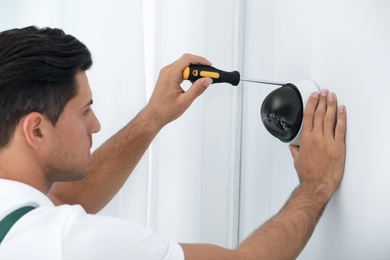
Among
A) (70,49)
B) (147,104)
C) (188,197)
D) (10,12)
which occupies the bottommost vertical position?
(188,197)

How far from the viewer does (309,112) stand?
78 cm

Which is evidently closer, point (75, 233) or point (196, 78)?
point (75, 233)

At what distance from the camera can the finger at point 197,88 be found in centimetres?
85

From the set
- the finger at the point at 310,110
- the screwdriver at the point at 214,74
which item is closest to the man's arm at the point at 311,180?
the finger at the point at 310,110

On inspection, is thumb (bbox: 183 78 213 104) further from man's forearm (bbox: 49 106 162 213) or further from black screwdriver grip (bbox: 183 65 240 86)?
man's forearm (bbox: 49 106 162 213)

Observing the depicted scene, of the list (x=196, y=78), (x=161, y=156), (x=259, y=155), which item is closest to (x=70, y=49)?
(x=196, y=78)

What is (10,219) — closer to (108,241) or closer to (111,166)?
(108,241)

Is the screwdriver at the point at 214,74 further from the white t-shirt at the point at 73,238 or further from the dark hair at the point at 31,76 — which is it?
the white t-shirt at the point at 73,238

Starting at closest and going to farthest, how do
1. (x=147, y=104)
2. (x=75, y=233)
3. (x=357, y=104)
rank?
(x=75, y=233) → (x=357, y=104) → (x=147, y=104)

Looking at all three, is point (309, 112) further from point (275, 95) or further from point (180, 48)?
point (180, 48)

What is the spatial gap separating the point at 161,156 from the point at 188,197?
117mm

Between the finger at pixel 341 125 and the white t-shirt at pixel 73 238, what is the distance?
33 centimetres

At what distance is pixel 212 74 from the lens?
0.85 m

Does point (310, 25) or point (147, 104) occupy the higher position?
point (310, 25)
